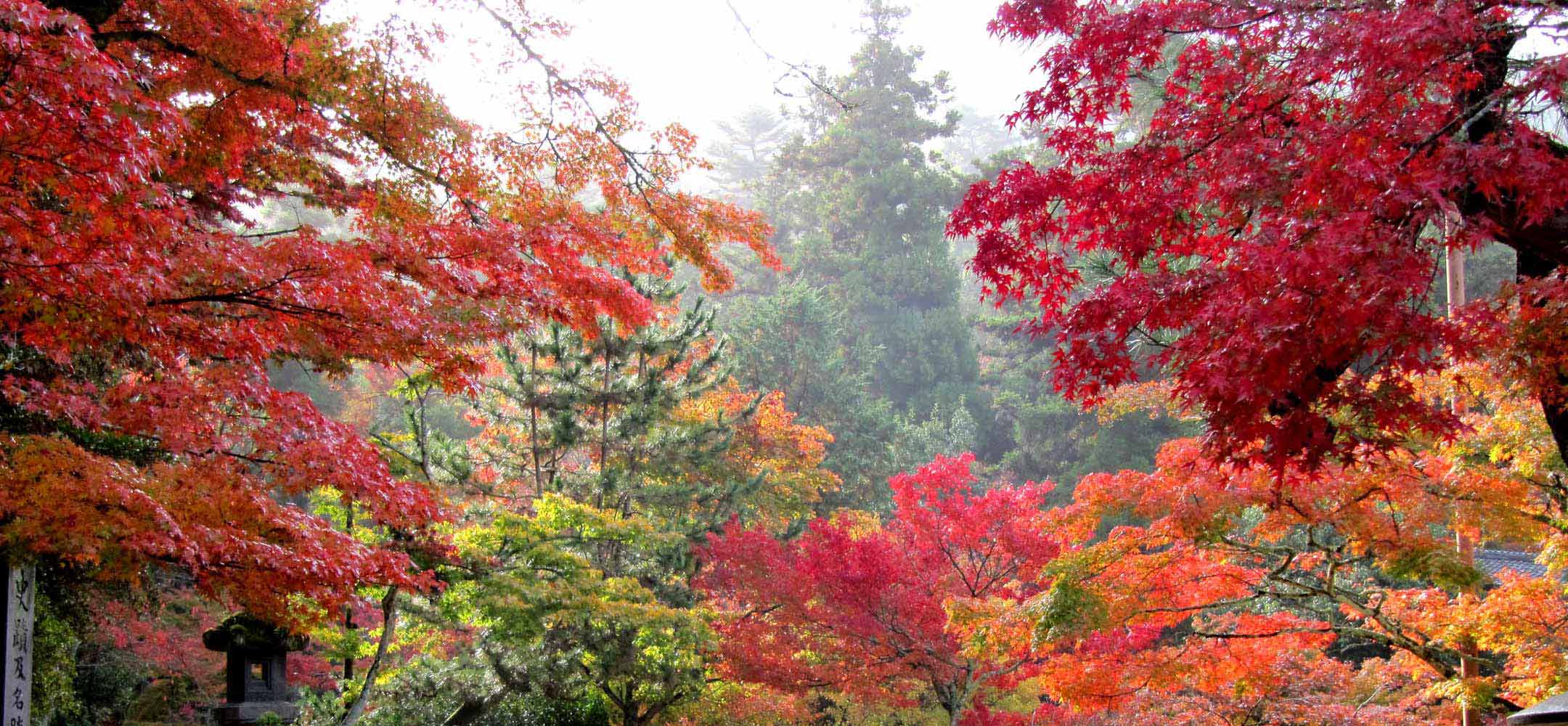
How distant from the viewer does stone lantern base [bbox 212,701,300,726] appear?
7.20m

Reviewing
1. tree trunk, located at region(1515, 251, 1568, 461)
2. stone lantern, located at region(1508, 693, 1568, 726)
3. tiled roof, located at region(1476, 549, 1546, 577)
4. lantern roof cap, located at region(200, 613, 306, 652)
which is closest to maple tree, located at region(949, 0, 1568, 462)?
tree trunk, located at region(1515, 251, 1568, 461)

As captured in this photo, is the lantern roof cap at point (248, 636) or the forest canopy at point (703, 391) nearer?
the forest canopy at point (703, 391)

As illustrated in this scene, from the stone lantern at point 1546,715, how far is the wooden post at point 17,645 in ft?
19.7

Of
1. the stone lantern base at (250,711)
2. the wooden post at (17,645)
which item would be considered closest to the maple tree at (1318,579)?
the stone lantern base at (250,711)

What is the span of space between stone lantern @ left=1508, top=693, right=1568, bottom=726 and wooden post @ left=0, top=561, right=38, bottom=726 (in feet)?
19.7

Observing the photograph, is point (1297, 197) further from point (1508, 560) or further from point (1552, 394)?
point (1508, 560)

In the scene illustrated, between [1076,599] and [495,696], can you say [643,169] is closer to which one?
[1076,599]

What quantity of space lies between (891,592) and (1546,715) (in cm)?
599

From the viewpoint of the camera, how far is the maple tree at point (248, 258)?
3721mm

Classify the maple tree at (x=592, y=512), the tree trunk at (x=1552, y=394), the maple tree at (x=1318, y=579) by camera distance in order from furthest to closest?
the maple tree at (x=592, y=512)
the maple tree at (x=1318, y=579)
the tree trunk at (x=1552, y=394)

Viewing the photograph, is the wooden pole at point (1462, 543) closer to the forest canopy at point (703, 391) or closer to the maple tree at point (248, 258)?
the forest canopy at point (703, 391)

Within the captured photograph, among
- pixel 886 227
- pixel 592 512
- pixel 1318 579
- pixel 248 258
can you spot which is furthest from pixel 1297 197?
pixel 886 227

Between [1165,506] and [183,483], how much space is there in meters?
5.75

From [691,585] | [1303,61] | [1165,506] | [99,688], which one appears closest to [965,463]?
[1165,506]
